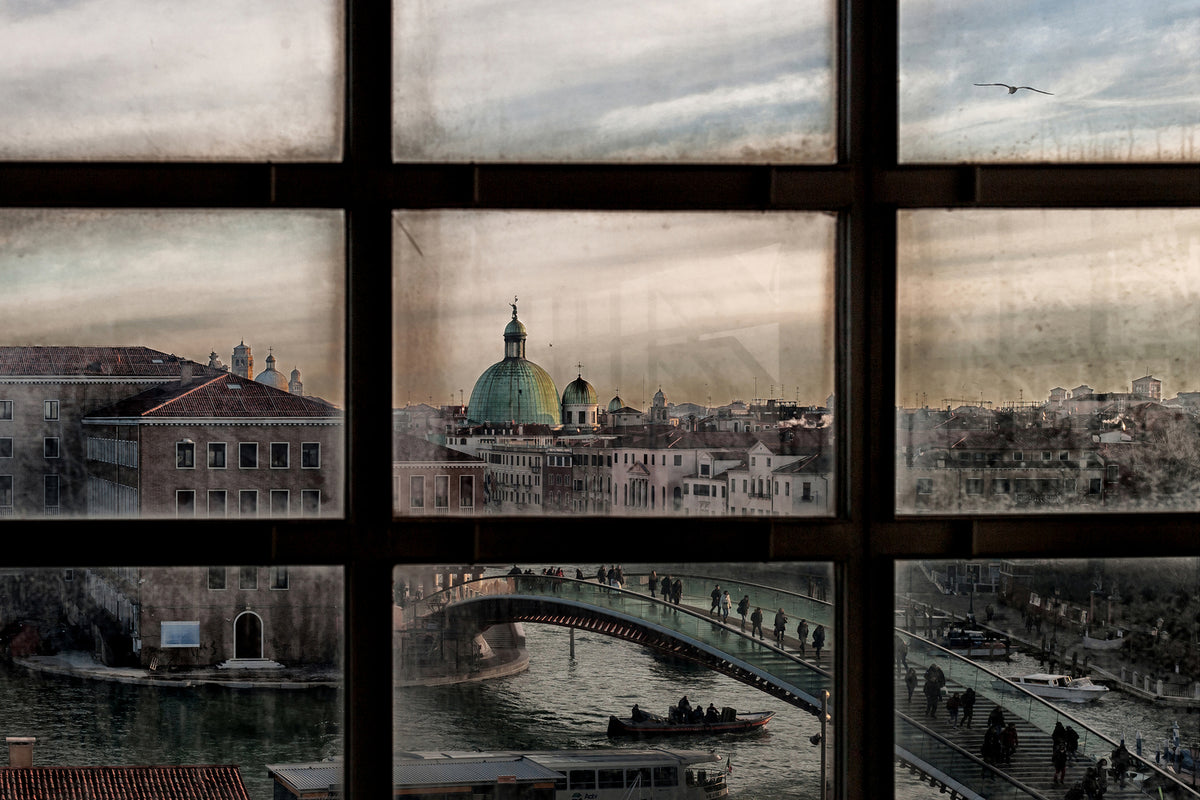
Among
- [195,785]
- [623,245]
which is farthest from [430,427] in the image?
[195,785]

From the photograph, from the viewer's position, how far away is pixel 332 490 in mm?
2404

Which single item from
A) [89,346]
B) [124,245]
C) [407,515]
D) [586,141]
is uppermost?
[586,141]

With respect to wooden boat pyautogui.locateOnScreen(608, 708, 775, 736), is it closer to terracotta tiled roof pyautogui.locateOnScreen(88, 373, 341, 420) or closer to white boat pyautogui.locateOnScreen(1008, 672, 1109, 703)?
white boat pyautogui.locateOnScreen(1008, 672, 1109, 703)

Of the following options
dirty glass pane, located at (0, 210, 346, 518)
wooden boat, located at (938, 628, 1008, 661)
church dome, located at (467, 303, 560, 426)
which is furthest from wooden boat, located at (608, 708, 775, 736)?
dirty glass pane, located at (0, 210, 346, 518)

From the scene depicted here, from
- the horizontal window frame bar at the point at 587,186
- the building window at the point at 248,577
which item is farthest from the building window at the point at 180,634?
the horizontal window frame bar at the point at 587,186

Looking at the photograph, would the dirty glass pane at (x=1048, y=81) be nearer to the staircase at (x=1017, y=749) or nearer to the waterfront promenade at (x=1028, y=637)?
the waterfront promenade at (x=1028, y=637)

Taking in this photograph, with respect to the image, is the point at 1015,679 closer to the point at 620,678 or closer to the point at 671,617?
the point at 671,617

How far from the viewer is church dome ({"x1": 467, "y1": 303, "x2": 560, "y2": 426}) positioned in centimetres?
244

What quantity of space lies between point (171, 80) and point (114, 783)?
1825mm

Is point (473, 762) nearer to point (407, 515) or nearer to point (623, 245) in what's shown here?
point (407, 515)

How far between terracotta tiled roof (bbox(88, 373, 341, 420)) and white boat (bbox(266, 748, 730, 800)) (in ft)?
3.02

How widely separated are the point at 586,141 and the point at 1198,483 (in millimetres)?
1917

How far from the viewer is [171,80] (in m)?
2.42

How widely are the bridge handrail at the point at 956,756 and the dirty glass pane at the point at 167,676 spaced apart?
1497 mm
